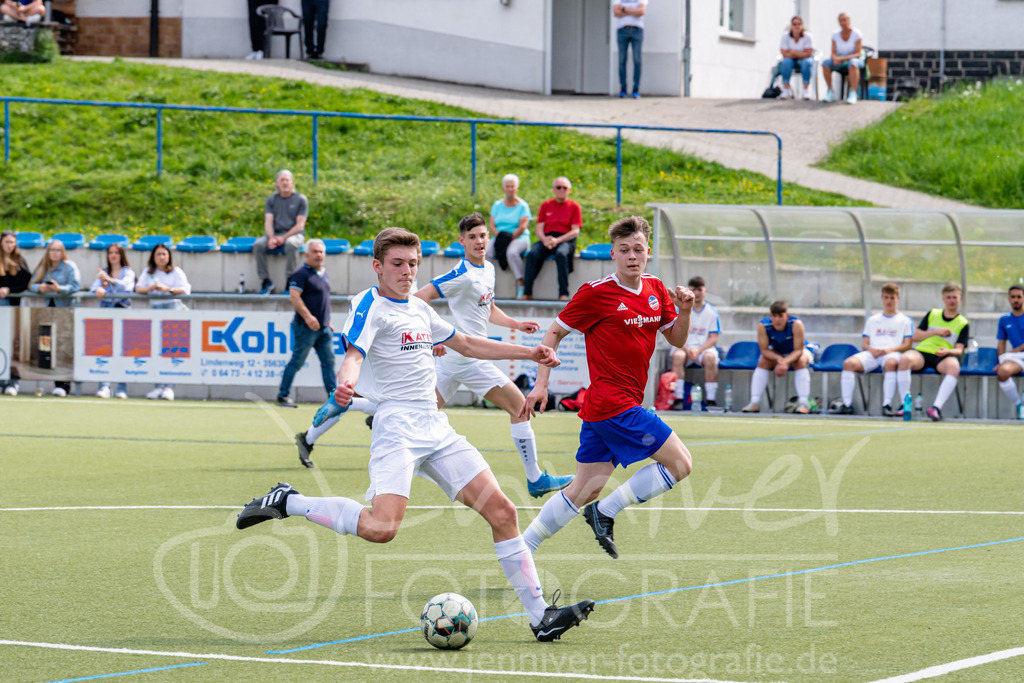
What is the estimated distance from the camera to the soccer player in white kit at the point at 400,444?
5859mm

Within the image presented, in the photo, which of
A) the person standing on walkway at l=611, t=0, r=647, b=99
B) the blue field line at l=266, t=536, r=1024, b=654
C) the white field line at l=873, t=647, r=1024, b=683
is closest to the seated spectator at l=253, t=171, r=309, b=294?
the person standing on walkway at l=611, t=0, r=647, b=99

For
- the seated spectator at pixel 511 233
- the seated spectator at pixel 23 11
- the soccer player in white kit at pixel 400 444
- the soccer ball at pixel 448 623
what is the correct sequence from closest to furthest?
the soccer ball at pixel 448 623 < the soccer player in white kit at pixel 400 444 < the seated spectator at pixel 511 233 < the seated spectator at pixel 23 11

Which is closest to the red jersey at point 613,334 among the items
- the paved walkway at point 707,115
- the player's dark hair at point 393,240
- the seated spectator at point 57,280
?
the player's dark hair at point 393,240

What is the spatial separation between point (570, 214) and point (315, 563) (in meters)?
12.4

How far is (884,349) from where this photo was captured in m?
17.9

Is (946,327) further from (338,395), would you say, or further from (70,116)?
(70,116)

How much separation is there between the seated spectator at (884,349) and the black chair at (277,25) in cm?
1918

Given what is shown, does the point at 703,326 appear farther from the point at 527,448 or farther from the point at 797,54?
the point at 797,54

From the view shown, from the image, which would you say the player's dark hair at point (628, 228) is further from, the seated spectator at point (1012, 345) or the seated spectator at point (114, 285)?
the seated spectator at point (114, 285)

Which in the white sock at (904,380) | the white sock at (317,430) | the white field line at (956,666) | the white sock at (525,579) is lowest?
the white field line at (956,666)

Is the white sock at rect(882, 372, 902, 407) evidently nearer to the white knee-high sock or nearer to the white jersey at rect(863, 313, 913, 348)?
the white jersey at rect(863, 313, 913, 348)

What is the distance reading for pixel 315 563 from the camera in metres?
7.48

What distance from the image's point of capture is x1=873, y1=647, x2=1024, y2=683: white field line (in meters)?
4.99

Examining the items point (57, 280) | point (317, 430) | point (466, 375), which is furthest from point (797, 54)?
point (466, 375)
